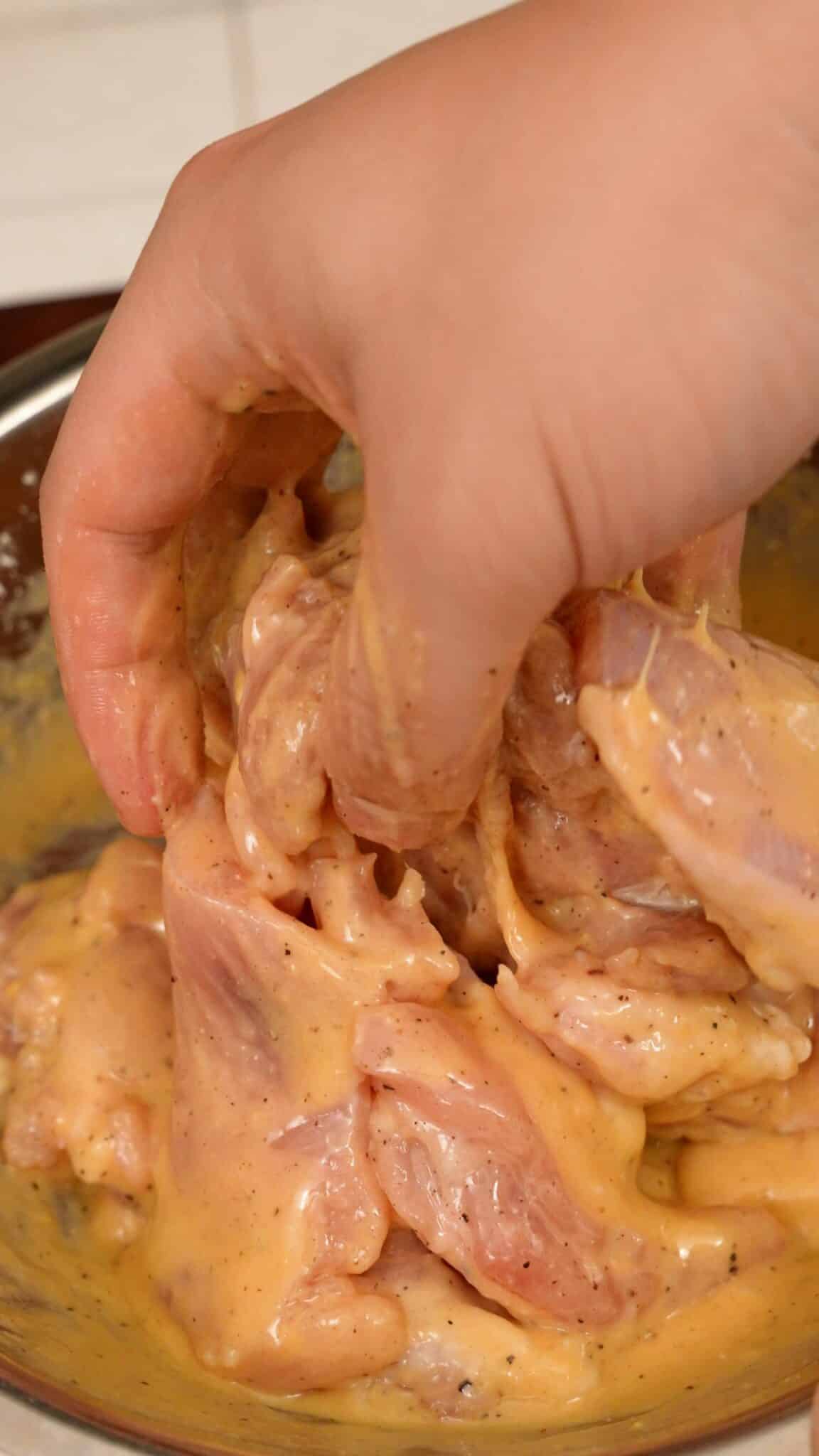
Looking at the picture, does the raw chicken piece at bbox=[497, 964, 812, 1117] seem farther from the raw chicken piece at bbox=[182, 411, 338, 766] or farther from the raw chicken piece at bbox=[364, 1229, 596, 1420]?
the raw chicken piece at bbox=[182, 411, 338, 766]

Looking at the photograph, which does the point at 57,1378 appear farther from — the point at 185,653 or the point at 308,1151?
the point at 185,653

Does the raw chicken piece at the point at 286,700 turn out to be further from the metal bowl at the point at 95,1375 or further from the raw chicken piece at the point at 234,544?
the metal bowl at the point at 95,1375

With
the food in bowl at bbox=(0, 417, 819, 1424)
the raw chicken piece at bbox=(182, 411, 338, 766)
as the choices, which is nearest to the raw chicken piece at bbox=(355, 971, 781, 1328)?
the food in bowl at bbox=(0, 417, 819, 1424)

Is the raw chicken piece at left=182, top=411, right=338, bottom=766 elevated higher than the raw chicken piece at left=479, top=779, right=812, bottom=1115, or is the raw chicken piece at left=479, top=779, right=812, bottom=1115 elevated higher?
the raw chicken piece at left=182, top=411, right=338, bottom=766

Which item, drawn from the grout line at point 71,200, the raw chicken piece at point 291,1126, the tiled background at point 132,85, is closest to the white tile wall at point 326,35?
the tiled background at point 132,85

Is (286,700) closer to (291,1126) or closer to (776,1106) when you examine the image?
(291,1126)

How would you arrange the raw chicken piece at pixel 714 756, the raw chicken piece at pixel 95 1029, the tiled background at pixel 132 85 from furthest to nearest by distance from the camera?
1. the tiled background at pixel 132 85
2. the raw chicken piece at pixel 95 1029
3. the raw chicken piece at pixel 714 756

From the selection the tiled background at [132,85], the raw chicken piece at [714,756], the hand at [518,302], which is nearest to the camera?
the hand at [518,302]

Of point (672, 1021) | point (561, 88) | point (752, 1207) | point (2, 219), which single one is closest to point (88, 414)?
point (561, 88)
